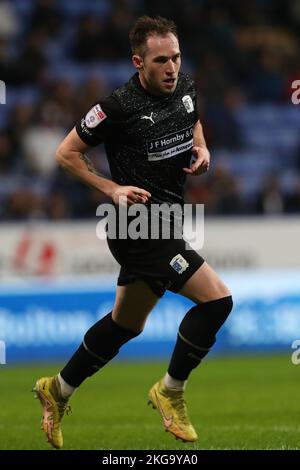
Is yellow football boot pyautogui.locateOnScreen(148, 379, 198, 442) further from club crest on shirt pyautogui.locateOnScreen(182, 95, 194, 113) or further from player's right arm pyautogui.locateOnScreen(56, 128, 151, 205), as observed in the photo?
club crest on shirt pyautogui.locateOnScreen(182, 95, 194, 113)

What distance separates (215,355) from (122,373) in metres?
2.07

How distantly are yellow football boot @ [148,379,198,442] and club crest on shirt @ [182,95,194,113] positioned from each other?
1.71 metres

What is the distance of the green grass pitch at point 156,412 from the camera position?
7.58m

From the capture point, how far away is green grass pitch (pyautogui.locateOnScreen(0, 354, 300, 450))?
7.58 metres

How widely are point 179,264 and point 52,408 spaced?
130cm

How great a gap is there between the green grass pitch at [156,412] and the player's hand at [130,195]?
5.35ft

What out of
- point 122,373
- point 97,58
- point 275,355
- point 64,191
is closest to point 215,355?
point 275,355

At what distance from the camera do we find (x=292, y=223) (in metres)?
16.1
